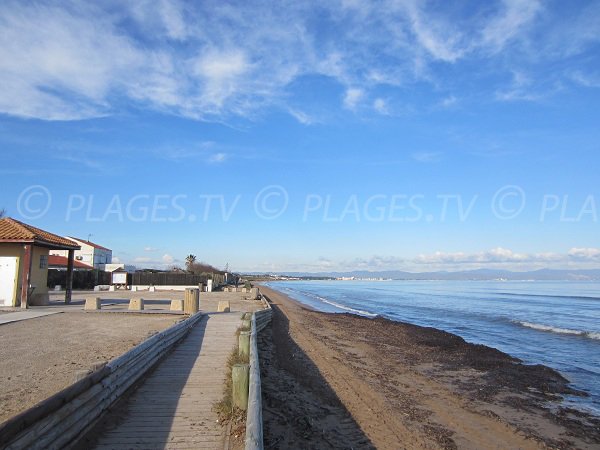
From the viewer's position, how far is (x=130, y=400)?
702 cm

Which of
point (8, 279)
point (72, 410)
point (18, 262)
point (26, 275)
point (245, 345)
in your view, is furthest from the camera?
point (18, 262)

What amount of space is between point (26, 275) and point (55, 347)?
10613 mm

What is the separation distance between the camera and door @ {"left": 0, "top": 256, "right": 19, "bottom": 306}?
776 inches

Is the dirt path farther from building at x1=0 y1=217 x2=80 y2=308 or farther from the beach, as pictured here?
building at x1=0 y1=217 x2=80 y2=308

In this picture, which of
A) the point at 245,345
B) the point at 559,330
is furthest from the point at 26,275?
the point at 559,330

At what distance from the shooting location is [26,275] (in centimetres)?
1942

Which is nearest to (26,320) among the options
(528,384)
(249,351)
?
(249,351)

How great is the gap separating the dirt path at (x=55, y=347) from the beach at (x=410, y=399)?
3482 mm

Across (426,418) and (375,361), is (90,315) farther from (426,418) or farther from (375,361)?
(426,418)

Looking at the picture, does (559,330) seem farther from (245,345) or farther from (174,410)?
(174,410)

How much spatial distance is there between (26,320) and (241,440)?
43.0 feet

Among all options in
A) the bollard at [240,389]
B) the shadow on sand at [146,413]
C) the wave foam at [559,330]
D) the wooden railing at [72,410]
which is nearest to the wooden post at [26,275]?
the shadow on sand at [146,413]

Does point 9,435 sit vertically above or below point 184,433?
above

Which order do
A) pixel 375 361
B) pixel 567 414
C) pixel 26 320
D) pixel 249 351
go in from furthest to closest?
1. pixel 375 361
2. pixel 26 320
3. pixel 567 414
4. pixel 249 351
